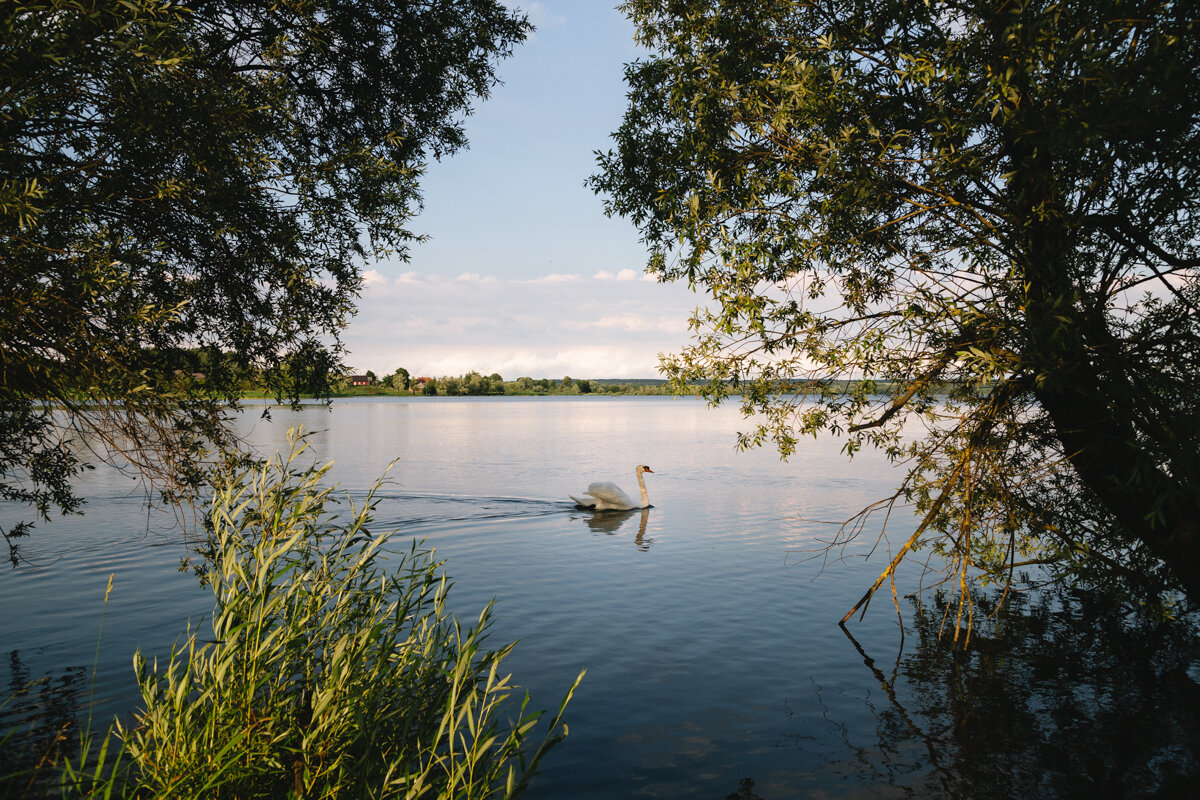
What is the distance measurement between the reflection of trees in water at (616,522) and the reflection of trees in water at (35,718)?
496 inches

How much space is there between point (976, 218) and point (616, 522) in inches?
619

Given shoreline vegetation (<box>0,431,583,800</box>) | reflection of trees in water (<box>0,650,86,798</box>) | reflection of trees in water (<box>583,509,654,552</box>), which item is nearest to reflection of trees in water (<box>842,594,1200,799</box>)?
shoreline vegetation (<box>0,431,583,800</box>)

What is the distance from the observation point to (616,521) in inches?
889

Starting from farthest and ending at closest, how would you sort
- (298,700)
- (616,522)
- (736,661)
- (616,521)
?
1. (616,521)
2. (616,522)
3. (736,661)
4. (298,700)

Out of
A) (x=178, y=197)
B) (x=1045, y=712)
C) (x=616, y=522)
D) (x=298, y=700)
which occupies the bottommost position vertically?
(x=616, y=522)

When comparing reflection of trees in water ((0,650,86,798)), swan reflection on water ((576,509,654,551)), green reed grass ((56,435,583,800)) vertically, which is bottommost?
swan reflection on water ((576,509,654,551))

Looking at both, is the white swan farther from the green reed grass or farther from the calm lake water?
the green reed grass

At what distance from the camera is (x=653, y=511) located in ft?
80.1

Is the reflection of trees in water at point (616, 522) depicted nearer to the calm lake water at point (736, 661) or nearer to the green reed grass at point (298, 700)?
the calm lake water at point (736, 661)

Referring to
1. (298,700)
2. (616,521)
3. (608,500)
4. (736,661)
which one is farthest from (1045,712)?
(608,500)

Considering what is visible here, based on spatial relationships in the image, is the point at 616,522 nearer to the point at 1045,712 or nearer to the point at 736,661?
the point at 736,661

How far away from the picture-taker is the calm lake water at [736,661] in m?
7.43

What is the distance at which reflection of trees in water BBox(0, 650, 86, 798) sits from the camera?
23.7ft

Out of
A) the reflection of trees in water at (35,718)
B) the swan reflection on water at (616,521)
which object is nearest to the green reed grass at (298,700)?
the reflection of trees in water at (35,718)
